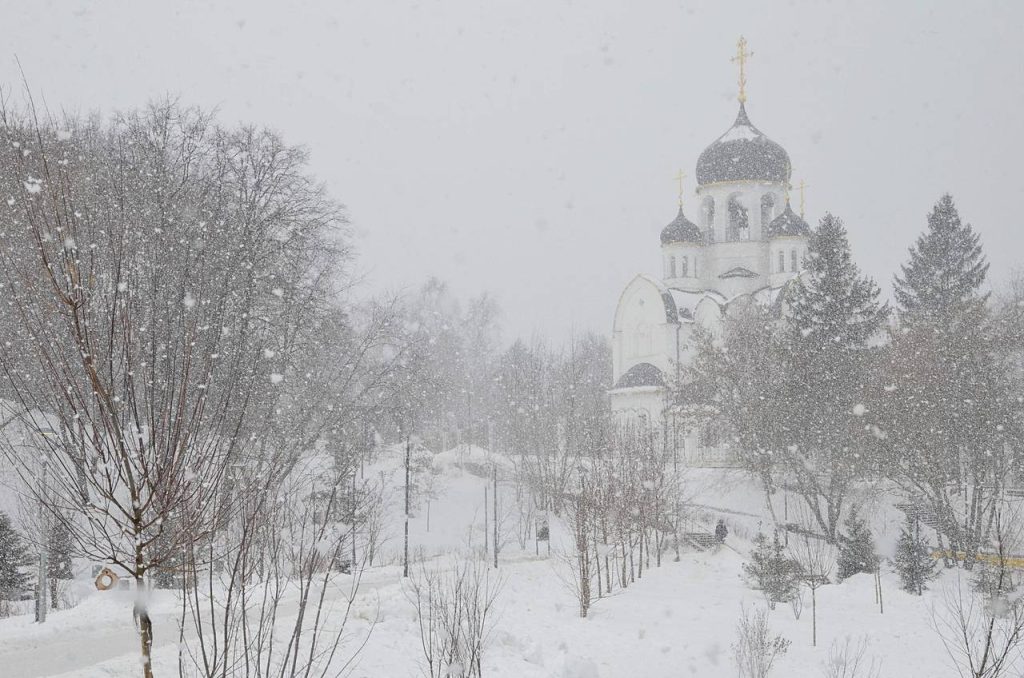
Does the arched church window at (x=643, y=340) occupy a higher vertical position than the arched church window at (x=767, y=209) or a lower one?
lower

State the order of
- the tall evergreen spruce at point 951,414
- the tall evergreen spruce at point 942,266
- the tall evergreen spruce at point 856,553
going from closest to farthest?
1. the tall evergreen spruce at point 856,553
2. the tall evergreen spruce at point 951,414
3. the tall evergreen spruce at point 942,266

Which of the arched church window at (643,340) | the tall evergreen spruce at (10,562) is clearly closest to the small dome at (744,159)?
the arched church window at (643,340)

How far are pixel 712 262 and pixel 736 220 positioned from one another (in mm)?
2357

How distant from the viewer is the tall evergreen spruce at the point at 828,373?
80.4 ft

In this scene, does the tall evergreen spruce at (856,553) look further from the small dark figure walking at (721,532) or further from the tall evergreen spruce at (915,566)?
the small dark figure walking at (721,532)

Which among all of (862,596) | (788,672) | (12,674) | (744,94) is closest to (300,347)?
(12,674)

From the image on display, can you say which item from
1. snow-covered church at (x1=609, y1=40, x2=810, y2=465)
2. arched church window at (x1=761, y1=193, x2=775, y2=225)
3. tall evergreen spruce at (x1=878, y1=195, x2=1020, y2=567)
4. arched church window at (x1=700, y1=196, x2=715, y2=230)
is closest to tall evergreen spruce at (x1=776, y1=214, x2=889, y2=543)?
tall evergreen spruce at (x1=878, y1=195, x2=1020, y2=567)

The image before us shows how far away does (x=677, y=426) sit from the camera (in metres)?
30.7

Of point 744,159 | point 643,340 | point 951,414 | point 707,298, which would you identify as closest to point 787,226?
point 744,159

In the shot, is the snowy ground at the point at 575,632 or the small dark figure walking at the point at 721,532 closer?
the snowy ground at the point at 575,632

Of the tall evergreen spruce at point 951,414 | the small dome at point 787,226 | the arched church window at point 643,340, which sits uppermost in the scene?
the small dome at point 787,226

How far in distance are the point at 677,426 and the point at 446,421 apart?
77.1ft

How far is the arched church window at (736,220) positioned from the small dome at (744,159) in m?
1.40

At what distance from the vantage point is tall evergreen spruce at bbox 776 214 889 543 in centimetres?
2450
